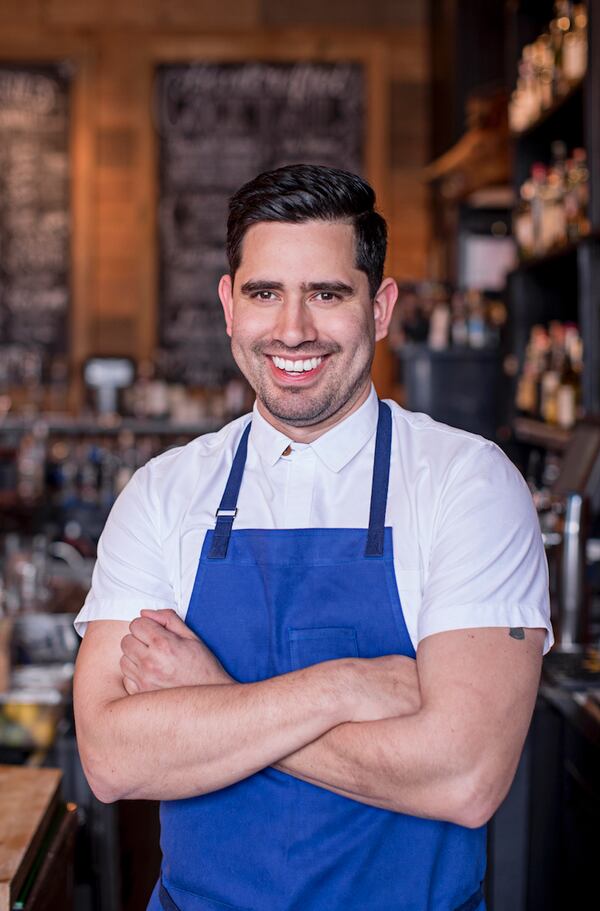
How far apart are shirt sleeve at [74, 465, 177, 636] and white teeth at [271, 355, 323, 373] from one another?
0.77 ft

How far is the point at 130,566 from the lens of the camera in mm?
1430

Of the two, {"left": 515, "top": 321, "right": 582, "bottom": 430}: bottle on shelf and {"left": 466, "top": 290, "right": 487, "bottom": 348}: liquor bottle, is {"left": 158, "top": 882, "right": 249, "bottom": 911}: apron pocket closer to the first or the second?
{"left": 515, "top": 321, "right": 582, "bottom": 430}: bottle on shelf

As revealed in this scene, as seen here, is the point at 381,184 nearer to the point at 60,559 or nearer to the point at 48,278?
the point at 48,278

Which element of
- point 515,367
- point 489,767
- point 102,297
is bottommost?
point 489,767

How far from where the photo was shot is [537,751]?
2227mm

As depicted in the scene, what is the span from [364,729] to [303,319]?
1.57 feet

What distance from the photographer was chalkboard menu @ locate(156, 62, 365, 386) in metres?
6.45

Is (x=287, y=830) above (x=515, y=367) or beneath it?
beneath

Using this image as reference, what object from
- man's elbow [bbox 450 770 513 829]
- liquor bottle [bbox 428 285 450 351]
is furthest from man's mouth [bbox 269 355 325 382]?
liquor bottle [bbox 428 285 450 351]

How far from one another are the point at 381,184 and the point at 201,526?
17.1 feet

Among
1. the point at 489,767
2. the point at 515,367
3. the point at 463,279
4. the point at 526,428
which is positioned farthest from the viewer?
the point at 463,279

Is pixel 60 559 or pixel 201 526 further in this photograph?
pixel 60 559

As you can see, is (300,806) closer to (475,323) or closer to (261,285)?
(261,285)

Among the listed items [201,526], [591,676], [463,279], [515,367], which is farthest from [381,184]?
[201,526]
